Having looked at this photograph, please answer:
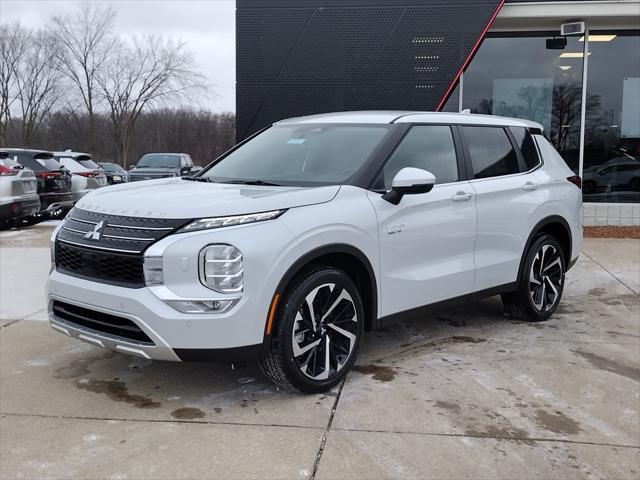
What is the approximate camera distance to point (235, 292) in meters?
3.46

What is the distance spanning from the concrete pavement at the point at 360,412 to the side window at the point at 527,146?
1479 mm

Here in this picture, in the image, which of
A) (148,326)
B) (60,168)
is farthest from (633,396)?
(60,168)

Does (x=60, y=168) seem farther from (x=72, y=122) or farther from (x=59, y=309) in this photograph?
(x=72, y=122)

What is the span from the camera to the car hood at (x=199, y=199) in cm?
357

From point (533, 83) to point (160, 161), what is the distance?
45.7 feet

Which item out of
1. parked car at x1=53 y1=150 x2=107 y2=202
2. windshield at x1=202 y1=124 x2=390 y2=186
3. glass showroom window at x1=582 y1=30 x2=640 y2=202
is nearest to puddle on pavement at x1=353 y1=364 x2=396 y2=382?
windshield at x1=202 y1=124 x2=390 y2=186

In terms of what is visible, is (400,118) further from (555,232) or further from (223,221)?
(555,232)

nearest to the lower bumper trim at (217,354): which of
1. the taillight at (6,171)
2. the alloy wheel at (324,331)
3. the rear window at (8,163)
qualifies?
the alloy wheel at (324,331)

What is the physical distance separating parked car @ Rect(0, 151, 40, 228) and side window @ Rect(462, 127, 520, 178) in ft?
28.7

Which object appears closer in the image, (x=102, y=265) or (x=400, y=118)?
(x=102, y=265)

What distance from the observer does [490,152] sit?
532 centimetres

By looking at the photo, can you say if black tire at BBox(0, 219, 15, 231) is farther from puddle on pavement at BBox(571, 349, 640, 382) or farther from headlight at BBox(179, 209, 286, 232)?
puddle on pavement at BBox(571, 349, 640, 382)

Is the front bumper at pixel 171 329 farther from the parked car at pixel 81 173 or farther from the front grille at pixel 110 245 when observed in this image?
the parked car at pixel 81 173

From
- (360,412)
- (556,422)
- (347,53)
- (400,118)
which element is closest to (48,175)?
(347,53)
